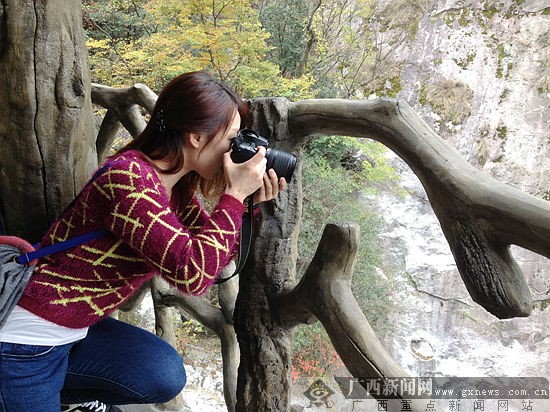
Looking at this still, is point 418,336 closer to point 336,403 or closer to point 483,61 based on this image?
point 336,403

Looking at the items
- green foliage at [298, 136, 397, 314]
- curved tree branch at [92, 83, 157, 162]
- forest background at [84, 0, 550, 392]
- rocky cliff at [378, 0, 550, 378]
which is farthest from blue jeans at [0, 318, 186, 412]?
rocky cliff at [378, 0, 550, 378]

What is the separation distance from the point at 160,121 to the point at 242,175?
0.18 meters

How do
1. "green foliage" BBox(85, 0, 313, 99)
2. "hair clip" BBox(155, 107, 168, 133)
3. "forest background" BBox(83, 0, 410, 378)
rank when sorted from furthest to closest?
1. "forest background" BBox(83, 0, 410, 378)
2. "green foliage" BBox(85, 0, 313, 99)
3. "hair clip" BBox(155, 107, 168, 133)

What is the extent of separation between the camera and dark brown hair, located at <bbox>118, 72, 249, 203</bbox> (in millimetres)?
819

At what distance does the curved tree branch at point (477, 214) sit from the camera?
65 cm

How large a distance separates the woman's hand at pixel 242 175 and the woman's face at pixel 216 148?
0.09 feet

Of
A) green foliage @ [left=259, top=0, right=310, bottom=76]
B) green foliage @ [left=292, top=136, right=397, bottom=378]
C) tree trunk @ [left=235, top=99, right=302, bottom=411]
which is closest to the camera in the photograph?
tree trunk @ [left=235, top=99, right=302, bottom=411]

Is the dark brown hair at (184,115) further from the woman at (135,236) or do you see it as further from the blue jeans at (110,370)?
the blue jeans at (110,370)

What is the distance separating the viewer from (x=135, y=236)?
753 mm

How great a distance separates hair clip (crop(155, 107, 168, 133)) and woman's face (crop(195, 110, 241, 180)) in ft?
0.26

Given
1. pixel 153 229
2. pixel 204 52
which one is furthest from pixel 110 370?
pixel 204 52

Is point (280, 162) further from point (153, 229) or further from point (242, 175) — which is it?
point (153, 229)

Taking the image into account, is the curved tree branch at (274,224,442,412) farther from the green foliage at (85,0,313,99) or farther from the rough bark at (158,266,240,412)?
the green foliage at (85,0,313,99)

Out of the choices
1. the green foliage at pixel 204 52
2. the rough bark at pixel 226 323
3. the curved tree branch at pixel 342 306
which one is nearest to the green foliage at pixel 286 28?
the green foliage at pixel 204 52
